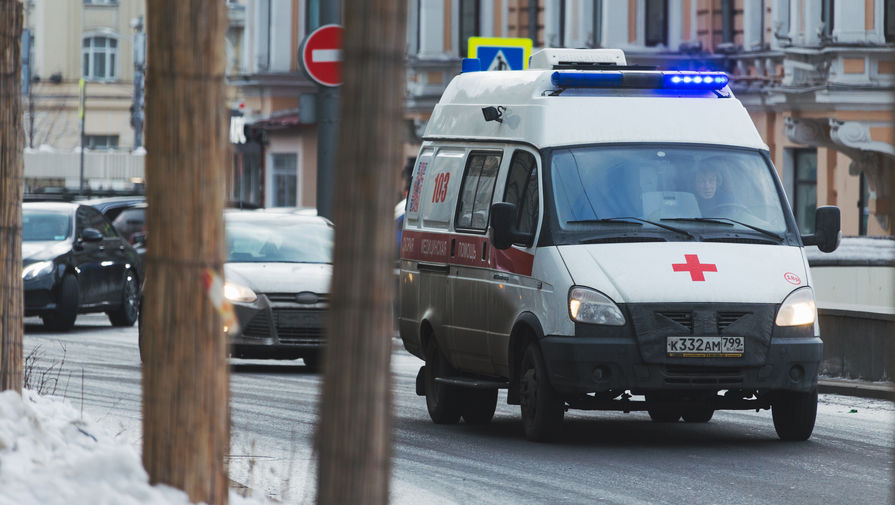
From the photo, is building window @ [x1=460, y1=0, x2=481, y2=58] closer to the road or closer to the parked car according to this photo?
the parked car

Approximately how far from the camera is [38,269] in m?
22.6

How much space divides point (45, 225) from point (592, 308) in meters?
13.4

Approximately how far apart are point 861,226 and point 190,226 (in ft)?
90.1

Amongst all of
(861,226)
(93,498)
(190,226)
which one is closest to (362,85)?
(190,226)

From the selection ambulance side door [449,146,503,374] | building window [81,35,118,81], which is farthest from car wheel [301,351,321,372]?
building window [81,35,118,81]

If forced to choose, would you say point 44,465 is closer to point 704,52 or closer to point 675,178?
point 675,178

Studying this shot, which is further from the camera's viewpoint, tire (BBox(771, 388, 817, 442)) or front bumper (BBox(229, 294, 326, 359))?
front bumper (BBox(229, 294, 326, 359))

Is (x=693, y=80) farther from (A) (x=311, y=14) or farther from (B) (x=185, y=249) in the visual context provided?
(A) (x=311, y=14)

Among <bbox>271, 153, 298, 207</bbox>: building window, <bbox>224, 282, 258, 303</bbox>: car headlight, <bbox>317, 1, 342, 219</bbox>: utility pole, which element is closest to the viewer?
<bbox>224, 282, 258, 303</bbox>: car headlight

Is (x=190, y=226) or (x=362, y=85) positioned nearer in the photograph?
(x=362, y=85)

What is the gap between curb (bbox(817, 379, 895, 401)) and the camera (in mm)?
15219

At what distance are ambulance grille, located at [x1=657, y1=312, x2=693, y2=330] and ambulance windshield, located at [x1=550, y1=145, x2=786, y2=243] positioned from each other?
0.62m

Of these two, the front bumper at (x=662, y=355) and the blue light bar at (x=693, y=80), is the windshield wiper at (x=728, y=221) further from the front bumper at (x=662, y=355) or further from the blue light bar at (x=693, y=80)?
the blue light bar at (x=693, y=80)

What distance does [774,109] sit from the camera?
3422 centimetres
